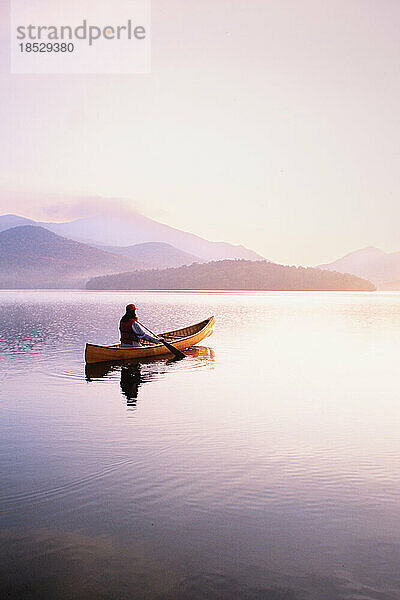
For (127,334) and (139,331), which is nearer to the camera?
(139,331)

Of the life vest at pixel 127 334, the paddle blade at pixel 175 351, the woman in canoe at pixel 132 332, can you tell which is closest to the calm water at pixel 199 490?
the woman in canoe at pixel 132 332

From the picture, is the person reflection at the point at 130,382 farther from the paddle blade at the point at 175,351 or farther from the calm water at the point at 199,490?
the paddle blade at the point at 175,351

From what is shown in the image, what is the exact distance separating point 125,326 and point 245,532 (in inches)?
768

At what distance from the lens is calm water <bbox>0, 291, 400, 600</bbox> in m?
6.81

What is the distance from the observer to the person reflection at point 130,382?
1855 centimetres

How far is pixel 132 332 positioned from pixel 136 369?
236 cm

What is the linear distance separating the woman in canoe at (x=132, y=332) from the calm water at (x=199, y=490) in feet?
17.8

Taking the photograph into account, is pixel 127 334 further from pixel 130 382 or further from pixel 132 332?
pixel 130 382

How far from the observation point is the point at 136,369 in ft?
83.1

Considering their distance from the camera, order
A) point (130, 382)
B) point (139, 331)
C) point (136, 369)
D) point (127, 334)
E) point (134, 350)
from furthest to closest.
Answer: point (127, 334), point (134, 350), point (139, 331), point (136, 369), point (130, 382)

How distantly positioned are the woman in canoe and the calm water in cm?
544

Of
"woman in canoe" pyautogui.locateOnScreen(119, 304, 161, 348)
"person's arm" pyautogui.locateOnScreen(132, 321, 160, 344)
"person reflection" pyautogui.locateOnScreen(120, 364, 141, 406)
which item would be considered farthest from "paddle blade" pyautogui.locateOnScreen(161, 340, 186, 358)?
"person reflection" pyautogui.locateOnScreen(120, 364, 141, 406)

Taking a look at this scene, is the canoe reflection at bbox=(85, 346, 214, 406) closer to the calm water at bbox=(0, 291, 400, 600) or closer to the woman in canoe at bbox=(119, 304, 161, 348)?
the calm water at bbox=(0, 291, 400, 600)

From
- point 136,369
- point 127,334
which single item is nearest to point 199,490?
point 136,369
